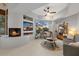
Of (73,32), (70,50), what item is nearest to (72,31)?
(73,32)

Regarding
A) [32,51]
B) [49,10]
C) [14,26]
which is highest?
[49,10]

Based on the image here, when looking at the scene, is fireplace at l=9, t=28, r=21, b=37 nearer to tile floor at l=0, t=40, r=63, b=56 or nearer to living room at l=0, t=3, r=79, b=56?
living room at l=0, t=3, r=79, b=56

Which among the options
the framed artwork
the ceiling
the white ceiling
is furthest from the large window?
the white ceiling

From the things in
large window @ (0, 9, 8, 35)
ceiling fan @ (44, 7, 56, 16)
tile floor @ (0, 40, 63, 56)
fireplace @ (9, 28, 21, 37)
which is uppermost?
ceiling fan @ (44, 7, 56, 16)

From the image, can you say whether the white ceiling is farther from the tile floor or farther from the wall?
the tile floor

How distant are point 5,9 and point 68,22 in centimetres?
105

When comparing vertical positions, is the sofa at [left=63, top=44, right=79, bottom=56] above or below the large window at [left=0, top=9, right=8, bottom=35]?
below

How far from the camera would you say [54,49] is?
6.70ft

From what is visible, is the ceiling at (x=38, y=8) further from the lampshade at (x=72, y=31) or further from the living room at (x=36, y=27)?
the lampshade at (x=72, y=31)

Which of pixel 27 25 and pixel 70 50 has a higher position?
pixel 27 25

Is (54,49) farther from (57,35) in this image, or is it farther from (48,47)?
(57,35)

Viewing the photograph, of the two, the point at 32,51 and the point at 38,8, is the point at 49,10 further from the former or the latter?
the point at 32,51

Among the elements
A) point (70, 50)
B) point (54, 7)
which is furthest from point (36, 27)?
point (70, 50)

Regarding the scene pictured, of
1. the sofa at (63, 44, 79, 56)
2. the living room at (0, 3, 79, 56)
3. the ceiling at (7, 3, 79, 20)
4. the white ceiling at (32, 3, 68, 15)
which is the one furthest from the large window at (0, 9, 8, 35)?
the sofa at (63, 44, 79, 56)
